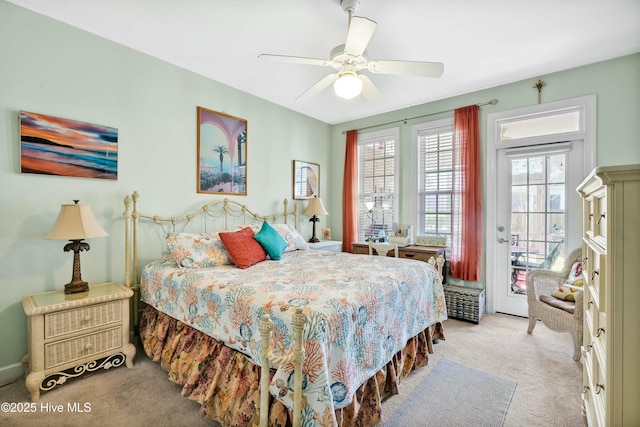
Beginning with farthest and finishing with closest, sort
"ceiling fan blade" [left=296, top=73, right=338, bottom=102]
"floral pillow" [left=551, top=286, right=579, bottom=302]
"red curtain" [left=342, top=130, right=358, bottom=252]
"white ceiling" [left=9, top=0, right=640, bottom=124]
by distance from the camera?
"red curtain" [left=342, top=130, right=358, bottom=252] < "floral pillow" [left=551, top=286, right=579, bottom=302] < "ceiling fan blade" [left=296, top=73, right=338, bottom=102] < "white ceiling" [left=9, top=0, right=640, bottom=124]

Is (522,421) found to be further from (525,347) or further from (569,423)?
(525,347)

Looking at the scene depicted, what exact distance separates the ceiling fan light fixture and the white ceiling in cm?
50

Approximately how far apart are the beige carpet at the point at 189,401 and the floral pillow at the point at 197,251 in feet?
2.89

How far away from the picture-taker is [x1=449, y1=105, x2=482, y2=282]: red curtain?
12.1 feet

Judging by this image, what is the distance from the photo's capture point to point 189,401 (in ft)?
6.37

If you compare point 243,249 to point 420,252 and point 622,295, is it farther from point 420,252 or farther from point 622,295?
point 622,295

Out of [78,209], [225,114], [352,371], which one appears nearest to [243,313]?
[352,371]

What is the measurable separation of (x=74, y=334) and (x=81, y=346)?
115mm

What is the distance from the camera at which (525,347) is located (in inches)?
108

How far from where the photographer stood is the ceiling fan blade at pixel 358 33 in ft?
5.75

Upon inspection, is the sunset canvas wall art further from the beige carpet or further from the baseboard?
the beige carpet

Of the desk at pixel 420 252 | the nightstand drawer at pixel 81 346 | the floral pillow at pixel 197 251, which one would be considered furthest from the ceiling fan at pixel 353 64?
the nightstand drawer at pixel 81 346

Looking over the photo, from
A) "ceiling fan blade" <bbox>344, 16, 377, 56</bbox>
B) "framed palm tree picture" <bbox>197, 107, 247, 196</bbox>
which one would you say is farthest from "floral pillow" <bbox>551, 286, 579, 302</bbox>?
"framed palm tree picture" <bbox>197, 107, 247, 196</bbox>

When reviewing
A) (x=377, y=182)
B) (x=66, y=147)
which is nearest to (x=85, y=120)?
(x=66, y=147)
